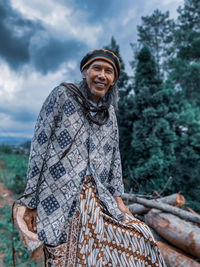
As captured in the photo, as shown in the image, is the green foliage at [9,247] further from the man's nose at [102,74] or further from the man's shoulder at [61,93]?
the man's nose at [102,74]

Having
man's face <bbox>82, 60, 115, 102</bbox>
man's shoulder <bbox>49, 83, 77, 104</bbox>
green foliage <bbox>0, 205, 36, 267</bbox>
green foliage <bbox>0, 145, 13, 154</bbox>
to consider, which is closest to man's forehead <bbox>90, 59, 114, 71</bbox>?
man's face <bbox>82, 60, 115, 102</bbox>

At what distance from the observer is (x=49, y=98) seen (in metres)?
1.39

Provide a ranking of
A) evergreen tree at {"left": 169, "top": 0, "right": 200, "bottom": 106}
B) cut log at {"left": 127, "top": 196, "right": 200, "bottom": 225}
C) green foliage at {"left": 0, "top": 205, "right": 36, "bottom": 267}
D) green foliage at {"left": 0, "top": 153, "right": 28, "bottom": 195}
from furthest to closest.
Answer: evergreen tree at {"left": 169, "top": 0, "right": 200, "bottom": 106}, green foliage at {"left": 0, "top": 153, "right": 28, "bottom": 195}, cut log at {"left": 127, "top": 196, "right": 200, "bottom": 225}, green foliage at {"left": 0, "top": 205, "right": 36, "bottom": 267}

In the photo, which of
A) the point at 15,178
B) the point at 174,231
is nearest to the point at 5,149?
the point at 15,178

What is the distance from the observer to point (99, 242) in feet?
4.02

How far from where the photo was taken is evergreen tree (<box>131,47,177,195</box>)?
5.42 meters

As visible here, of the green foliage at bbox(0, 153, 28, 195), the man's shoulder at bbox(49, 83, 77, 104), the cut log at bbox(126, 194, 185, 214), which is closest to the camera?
the man's shoulder at bbox(49, 83, 77, 104)

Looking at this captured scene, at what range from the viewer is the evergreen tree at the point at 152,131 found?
17.8ft

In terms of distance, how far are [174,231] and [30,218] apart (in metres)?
2.30

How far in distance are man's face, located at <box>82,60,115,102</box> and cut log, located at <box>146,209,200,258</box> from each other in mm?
2369

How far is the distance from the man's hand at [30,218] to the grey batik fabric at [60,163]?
0.06 meters

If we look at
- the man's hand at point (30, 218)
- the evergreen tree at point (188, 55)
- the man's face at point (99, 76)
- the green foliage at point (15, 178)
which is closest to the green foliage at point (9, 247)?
the green foliage at point (15, 178)

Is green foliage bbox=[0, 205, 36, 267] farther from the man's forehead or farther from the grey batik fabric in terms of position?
the man's forehead

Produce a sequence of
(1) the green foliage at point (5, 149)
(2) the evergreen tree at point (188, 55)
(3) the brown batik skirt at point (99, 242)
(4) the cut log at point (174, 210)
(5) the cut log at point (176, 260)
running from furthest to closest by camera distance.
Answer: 1. (1) the green foliage at point (5, 149)
2. (2) the evergreen tree at point (188, 55)
3. (4) the cut log at point (174, 210)
4. (5) the cut log at point (176, 260)
5. (3) the brown batik skirt at point (99, 242)
